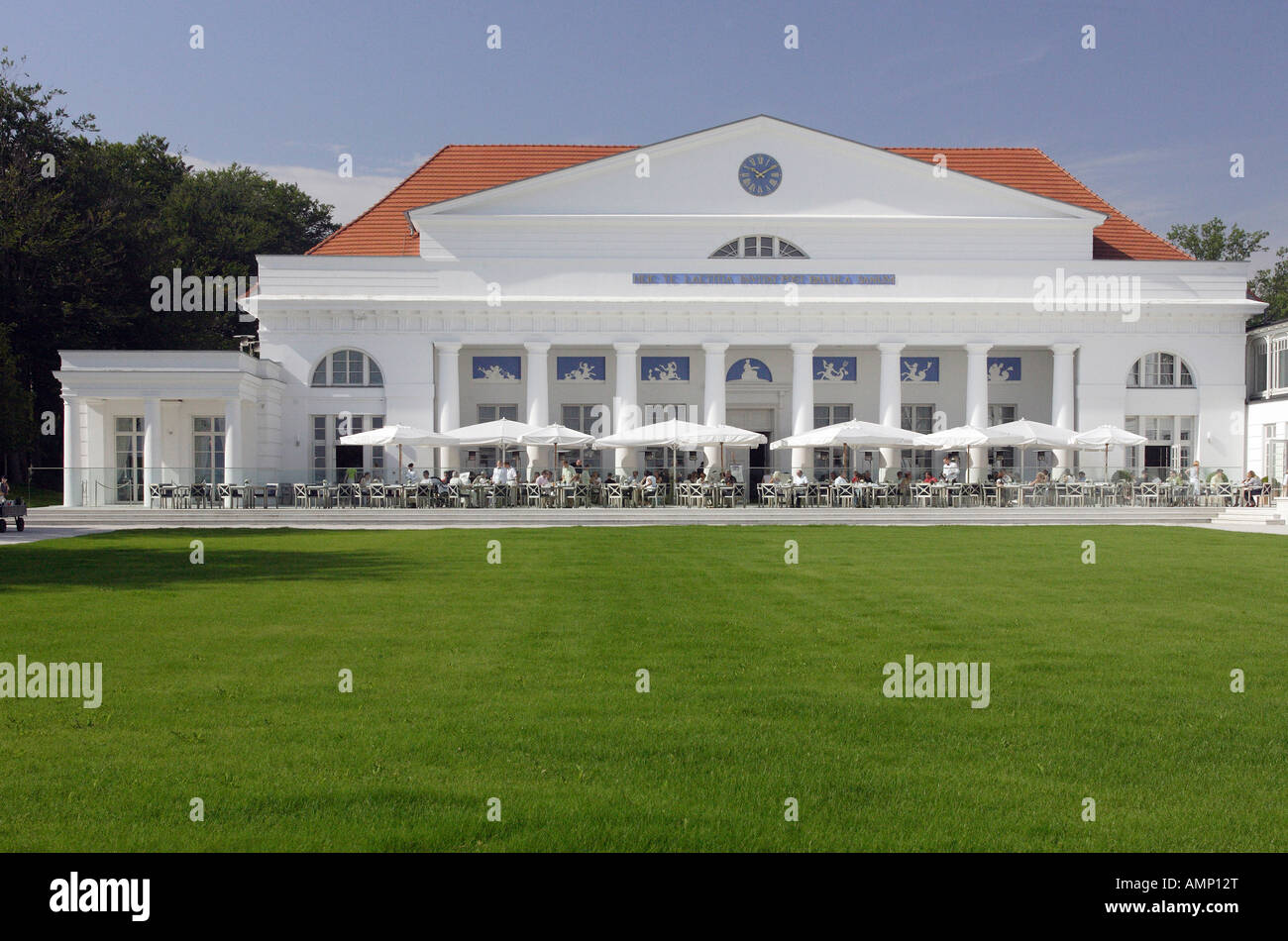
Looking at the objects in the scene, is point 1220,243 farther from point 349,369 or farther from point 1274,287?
point 349,369

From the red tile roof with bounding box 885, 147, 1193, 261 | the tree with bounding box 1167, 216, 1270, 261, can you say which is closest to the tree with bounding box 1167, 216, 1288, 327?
the tree with bounding box 1167, 216, 1270, 261

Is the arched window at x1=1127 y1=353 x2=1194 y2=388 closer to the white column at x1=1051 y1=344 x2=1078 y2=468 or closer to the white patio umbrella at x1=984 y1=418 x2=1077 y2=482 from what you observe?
the white column at x1=1051 y1=344 x2=1078 y2=468

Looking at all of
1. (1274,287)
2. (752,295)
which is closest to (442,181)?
(752,295)

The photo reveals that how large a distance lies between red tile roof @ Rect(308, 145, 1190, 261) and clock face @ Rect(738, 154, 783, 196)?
6.30 meters

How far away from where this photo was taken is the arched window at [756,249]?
42.2 metres

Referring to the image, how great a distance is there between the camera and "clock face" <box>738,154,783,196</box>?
41.8 meters

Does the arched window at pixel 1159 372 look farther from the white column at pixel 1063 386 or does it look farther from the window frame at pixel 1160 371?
the white column at pixel 1063 386

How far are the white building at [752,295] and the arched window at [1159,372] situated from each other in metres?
0.07

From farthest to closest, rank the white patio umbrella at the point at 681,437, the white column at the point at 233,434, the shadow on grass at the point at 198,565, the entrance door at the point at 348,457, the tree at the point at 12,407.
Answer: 1. the tree at the point at 12,407
2. the entrance door at the point at 348,457
3. the white column at the point at 233,434
4. the white patio umbrella at the point at 681,437
5. the shadow on grass at the point at 198,565

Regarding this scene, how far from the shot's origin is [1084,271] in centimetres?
4247

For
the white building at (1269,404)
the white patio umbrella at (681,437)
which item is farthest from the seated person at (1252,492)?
the white patio umbrella at (681,437)

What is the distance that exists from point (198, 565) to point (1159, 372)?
37224mm

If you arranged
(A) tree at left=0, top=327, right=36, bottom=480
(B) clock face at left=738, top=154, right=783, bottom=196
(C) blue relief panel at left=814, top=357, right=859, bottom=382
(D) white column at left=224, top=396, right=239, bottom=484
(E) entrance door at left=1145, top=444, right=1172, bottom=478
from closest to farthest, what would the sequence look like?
(D) white column at left=224, top=396, right=239, bottom=484
(B) clock face at left=738, top=154, right=783, bottom=196
(E) entrance door at left=1145, top=444, right=1172, bottom=478
(C) blue relief panel at left=814, top=357, right=859, bottom=382
(A) tree at left=0, top=327, right=36, bottom=480

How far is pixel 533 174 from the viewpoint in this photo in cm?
4450
